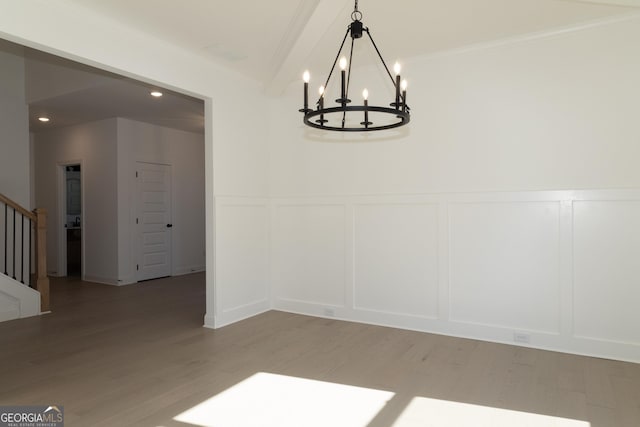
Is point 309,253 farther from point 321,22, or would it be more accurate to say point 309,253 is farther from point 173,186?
point 173,186

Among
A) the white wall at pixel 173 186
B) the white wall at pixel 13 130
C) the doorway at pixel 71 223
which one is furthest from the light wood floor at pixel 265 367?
the doorway at pixel 71 223

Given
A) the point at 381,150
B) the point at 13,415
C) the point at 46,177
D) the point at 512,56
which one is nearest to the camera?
the point at 13,415

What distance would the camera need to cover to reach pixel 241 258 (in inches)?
187

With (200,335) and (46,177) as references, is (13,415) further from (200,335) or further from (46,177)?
(46,177)

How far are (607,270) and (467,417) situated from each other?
77.3 inches

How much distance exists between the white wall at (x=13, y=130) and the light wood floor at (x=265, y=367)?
2.35m

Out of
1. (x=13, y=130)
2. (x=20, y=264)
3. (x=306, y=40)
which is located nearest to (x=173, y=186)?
(x=13, y=130)

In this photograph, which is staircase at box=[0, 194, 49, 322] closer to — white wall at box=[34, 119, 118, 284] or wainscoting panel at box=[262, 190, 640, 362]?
white wall at box=[34, 119, 118, 284]

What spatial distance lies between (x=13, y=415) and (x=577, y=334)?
427 centimetres

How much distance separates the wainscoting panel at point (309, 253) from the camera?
4.77m

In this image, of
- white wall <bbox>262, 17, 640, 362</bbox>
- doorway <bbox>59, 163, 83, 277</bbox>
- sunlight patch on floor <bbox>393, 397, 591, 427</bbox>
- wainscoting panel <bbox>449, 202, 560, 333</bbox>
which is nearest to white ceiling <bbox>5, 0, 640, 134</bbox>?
white wall <bbox>262, 17, 640, 362</bbox>

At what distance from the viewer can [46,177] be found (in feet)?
26.4

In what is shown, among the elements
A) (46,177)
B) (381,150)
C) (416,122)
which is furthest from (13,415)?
(46,177)

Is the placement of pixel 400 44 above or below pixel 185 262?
above
